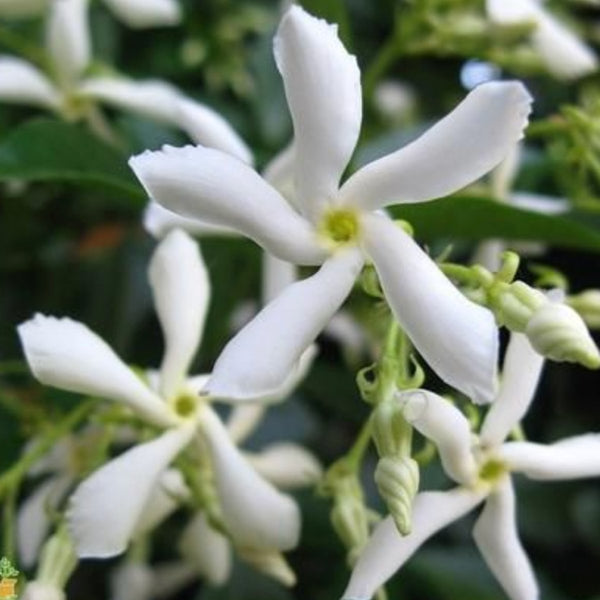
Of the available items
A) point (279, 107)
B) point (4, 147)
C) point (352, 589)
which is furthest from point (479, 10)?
point (352, 589)

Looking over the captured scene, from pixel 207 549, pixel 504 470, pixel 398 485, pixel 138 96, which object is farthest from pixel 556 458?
pixel 138 96

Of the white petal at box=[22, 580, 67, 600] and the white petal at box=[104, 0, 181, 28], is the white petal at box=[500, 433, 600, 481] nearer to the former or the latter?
the white petal at box=[22, 580, 67, 600]

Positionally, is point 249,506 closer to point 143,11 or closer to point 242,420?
point 242,420

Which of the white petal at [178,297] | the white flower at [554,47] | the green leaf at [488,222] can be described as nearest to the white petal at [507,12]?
the white flower at [554,47]

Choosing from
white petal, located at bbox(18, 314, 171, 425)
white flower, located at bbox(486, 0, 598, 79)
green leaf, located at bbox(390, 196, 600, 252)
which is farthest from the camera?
white flower, located at bbox(486, 0, 598, 79)

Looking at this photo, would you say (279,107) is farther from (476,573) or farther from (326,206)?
(326,206)

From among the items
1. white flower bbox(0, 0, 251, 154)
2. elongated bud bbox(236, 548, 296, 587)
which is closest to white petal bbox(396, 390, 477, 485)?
elongated bud bbox(236, 548, 296, 587)
